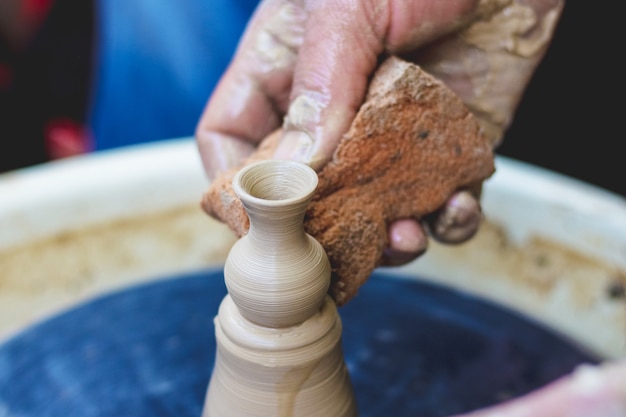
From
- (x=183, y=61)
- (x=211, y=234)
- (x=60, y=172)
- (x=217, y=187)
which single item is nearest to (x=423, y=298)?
(x=211, y=234)

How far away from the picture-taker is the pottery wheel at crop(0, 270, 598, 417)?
1.33m

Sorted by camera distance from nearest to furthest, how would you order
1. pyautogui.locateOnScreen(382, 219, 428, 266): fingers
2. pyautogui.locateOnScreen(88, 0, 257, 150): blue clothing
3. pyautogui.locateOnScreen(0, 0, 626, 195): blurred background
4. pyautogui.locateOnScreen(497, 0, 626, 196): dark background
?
pyautogui.locateOnScreen(382, 219, 428, 266): fingers → pyautogui.locateOnScreen(497, 0, 626, 196): dark background → pyautogui.locateOnScreen(0, 0, 626, 195): blurred background → pyautogui.locateOnScreen(88, 0, 257, 150): blue clothing

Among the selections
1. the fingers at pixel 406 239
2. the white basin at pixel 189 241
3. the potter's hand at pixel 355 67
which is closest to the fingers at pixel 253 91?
the potter's hand at pixel 355 67

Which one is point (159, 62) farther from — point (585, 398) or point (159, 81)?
point (585, 398)

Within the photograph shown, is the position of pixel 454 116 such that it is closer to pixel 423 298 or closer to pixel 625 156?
pixel 423 298

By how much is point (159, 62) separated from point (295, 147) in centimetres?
144

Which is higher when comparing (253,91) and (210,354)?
(253,91)

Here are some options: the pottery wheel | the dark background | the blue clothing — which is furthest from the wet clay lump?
the blue clothing

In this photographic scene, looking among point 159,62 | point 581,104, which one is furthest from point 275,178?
point 159,62

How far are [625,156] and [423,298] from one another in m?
0.85

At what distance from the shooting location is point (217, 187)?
1.01m

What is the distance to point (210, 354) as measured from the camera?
1.46m

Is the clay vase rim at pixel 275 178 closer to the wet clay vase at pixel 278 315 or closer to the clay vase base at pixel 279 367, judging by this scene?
the wet clay vase at pixel 278 315

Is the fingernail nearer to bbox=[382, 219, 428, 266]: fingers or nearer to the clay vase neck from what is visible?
the clay vase neck
